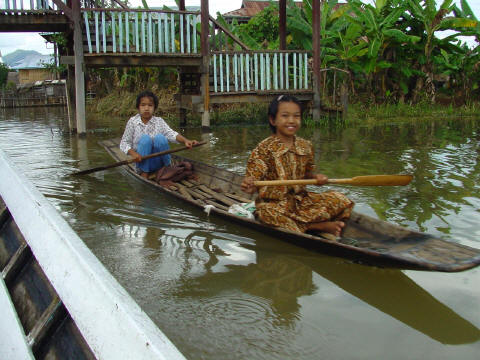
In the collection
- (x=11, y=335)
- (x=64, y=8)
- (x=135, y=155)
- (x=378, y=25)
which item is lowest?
(x=11, y=335)

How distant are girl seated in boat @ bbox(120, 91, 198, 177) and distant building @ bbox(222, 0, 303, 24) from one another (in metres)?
17.5

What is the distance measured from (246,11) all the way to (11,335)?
23.8m

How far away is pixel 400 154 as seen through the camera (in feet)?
24.5

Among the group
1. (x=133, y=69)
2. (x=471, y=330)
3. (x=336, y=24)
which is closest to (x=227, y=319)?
(x=471, y=330)

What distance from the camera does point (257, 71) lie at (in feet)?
33.4

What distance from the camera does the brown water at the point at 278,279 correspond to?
2422 mm

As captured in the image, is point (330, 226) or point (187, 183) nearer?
point (330, 226)

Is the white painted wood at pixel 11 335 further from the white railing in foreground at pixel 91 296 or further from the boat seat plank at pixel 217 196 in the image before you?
the boat seat plank at pixel 217 196

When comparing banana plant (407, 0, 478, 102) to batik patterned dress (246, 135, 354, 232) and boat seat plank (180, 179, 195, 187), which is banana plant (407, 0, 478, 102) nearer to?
boat seat plank (180, 179, 195, 187)

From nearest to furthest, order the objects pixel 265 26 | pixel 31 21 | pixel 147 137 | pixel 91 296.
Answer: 1. pixel 91 296
2. pixel 147 137
3. pixel 31 21
4. pixel 265 26

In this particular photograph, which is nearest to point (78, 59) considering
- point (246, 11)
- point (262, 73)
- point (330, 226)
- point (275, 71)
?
point (262, 73)

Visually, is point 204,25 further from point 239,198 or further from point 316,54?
point 239,198

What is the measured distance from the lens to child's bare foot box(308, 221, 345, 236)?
3.59 m

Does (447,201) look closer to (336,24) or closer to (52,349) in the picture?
(52,349)
